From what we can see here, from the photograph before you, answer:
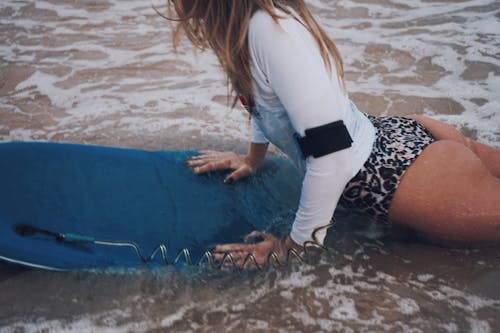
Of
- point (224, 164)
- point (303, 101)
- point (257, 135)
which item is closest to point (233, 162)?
point (224, 164)

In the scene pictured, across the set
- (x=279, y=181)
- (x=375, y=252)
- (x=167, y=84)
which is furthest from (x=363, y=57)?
(x=375, y=252)

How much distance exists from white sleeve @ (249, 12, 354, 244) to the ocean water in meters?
0.63

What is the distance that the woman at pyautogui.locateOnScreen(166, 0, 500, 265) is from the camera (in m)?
1.45

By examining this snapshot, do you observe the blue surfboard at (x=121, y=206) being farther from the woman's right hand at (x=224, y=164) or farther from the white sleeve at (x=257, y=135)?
the white sleeve at (x=257, y=135)

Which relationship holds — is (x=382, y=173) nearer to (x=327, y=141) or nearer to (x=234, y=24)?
(x=327, y=141)

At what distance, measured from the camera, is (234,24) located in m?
1.47

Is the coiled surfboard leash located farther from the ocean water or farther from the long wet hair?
the long wet hair

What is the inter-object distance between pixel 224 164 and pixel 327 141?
1.01m

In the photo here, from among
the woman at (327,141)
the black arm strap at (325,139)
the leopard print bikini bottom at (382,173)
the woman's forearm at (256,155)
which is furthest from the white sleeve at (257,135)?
the black arm strap at (325,139)

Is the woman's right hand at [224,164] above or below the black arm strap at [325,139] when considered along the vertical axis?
below

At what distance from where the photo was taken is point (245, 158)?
245 centimetres

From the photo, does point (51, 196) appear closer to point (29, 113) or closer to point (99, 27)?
point (29, 113)

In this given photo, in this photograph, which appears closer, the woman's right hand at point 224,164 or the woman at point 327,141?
the woman at point 327,141

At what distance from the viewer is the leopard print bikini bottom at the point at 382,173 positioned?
1.82 m
